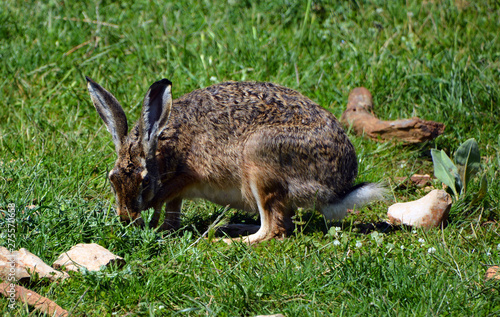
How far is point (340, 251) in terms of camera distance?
14.6 feet

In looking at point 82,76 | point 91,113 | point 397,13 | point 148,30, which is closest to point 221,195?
point 91,113

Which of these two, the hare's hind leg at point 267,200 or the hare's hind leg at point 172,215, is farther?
the hare's hind leg at point 172,215

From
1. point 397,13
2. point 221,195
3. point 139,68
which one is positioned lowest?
point 221,195

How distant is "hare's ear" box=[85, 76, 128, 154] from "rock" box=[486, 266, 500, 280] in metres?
2.75

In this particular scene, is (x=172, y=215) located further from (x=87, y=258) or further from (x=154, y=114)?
(x=87, y=258)

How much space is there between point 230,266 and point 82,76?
11.2ft

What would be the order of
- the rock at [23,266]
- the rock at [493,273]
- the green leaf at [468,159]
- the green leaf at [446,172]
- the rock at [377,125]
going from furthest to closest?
1. the rock at [377,125]
2. the green leaf at [446,172]
3. the green leaf at [468,159]
4. the rock at [493,273]
5. the rock at [23,266]

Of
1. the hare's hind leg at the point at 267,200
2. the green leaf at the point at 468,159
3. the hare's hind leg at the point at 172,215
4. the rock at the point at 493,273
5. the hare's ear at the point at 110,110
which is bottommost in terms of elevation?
the hare's hind leg at the point at 172,215

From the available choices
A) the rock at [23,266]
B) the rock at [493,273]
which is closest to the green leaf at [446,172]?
the rock at [493,273]

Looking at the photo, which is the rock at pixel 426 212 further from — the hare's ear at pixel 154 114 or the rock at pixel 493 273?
the hare's ear at pixel 154 114

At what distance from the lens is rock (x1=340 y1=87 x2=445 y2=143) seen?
5992 mm

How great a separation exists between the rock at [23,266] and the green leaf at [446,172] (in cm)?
309

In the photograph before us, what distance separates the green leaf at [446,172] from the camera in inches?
206

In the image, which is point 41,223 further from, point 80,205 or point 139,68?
point 139,68
